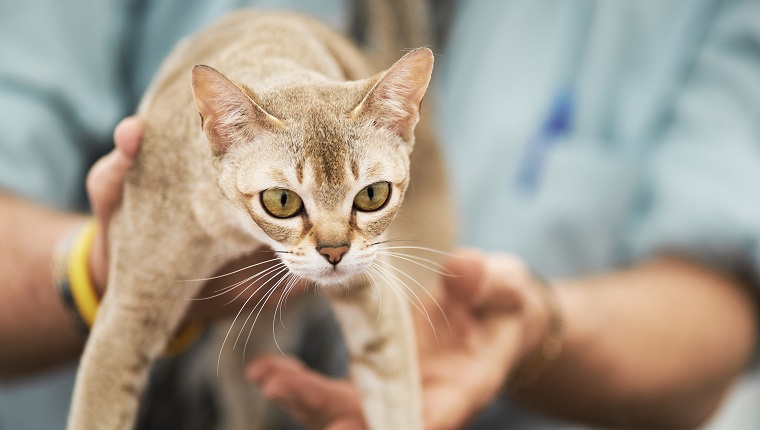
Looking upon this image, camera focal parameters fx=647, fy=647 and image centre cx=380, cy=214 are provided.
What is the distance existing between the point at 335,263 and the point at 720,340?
955 millimetres

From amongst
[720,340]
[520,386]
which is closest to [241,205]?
[520,386]

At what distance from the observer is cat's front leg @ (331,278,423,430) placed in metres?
0.53

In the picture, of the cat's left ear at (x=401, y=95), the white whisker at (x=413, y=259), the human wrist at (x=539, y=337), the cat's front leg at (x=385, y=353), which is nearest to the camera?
the cat's left ear at (x=401, y=95)

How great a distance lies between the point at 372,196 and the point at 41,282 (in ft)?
1.58

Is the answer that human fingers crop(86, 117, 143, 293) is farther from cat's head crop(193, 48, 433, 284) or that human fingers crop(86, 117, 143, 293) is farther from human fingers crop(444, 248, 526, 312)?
human fingers crop(444, 248, 526, 312)

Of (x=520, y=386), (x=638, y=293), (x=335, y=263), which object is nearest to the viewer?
(x=335, y=263)

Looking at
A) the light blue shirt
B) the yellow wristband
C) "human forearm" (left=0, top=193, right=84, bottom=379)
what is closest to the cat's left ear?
the yellow wristband

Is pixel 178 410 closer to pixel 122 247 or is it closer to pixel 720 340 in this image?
pixel 122 247

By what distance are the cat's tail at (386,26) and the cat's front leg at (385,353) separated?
269 millimetres

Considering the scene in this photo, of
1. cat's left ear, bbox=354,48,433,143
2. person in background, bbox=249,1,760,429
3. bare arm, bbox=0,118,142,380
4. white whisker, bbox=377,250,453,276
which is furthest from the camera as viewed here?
person in background, bbox=249,1,760,429

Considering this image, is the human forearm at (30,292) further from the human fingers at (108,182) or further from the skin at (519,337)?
the human fingers at (108,182)

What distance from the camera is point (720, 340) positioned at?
1.10 m

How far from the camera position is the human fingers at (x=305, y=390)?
2.15ft

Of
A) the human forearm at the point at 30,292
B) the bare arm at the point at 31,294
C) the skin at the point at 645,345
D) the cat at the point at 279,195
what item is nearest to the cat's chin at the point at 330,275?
the cat at the point at 279,195
